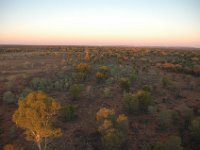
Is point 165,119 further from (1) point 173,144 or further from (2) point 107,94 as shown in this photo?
(2) point 107,94

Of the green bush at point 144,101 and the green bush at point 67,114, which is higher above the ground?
the green bush at point 144,101

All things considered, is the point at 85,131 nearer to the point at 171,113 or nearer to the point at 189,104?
the point at 171,113

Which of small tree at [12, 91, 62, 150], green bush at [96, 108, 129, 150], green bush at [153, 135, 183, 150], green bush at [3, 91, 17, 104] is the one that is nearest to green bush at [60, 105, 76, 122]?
green bush at [96, 108, 129, 150]

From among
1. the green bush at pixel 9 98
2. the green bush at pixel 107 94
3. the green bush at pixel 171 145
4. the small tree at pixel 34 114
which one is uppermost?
the small tree at pixel 34 114

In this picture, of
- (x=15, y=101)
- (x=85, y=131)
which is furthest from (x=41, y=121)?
(x=15, y=101)

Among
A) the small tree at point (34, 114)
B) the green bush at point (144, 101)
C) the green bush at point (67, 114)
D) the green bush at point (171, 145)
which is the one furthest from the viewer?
the green bush at point (144, 101)

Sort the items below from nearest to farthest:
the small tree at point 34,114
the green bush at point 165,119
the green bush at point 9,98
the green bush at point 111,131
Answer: the small tree at point 34,114 < the green bush at point 111,131 < the green bush at point 165,119 < the green bush at point 9,98

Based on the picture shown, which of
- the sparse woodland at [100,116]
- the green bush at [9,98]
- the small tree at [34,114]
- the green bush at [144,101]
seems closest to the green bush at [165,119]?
the sparse woodland at [100,116]

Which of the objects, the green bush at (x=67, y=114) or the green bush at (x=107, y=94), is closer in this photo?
the green bush at (x=67, y=114)

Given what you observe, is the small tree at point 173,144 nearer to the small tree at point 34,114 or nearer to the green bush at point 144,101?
the green bush at point 144,101

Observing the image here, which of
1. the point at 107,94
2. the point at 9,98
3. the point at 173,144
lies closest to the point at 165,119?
the point at 173,144

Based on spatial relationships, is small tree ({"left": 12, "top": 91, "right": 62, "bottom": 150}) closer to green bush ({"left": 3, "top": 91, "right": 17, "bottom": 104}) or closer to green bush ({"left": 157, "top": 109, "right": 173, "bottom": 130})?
green bush ({"left": 157, "top": 109, "right": 173, "bottom": 130})
